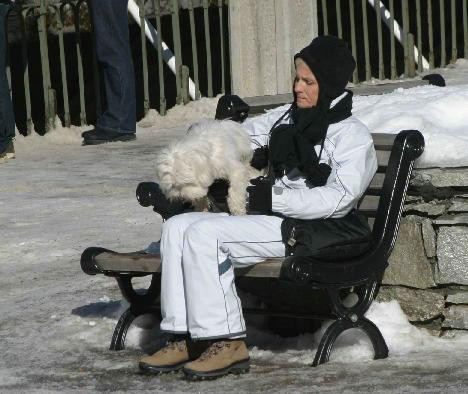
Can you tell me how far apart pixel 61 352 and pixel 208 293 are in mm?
953

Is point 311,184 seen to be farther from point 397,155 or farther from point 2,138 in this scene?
point 2,138

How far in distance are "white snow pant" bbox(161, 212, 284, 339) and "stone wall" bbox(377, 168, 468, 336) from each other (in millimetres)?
651

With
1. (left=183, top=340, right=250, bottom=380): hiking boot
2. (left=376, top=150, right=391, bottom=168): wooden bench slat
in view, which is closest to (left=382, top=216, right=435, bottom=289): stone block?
(left=376, top=150, right=391, bottom=168): wooden bench slat

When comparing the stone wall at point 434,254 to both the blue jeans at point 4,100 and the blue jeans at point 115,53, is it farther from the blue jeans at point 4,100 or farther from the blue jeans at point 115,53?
the blue jeans at point 115,53

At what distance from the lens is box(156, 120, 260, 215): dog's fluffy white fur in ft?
17.8

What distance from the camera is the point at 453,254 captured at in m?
5.71

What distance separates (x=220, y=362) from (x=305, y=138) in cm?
95


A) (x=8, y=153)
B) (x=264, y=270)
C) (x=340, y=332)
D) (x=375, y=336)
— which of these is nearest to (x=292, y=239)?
(x=264, y=270)

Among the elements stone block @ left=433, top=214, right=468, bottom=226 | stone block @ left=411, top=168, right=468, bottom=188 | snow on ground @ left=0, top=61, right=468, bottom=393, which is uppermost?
stone block @ left=411, top=168, right=468, bottom=188

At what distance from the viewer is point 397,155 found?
558cm

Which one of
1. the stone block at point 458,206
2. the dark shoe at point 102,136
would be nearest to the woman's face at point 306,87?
the stone block at point 458,206

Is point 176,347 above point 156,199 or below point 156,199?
below

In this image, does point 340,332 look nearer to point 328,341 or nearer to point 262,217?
point 328,341

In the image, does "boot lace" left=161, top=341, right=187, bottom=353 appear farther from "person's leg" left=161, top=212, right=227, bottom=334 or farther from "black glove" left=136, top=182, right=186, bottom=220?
"black glove" left=136, top=182, right=186, bottom=220
